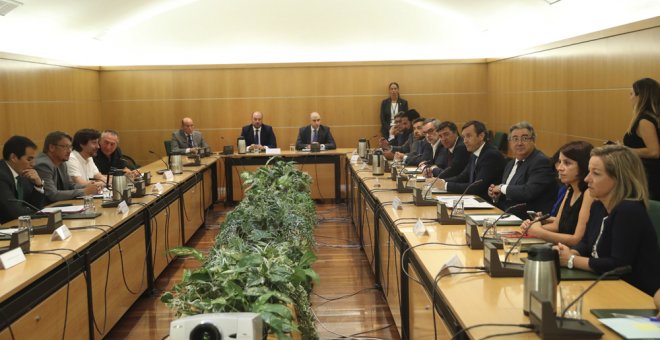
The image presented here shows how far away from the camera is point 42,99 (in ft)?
26.5

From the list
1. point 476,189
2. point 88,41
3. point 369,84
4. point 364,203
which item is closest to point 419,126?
point 364,203

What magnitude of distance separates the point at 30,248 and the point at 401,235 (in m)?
1.89

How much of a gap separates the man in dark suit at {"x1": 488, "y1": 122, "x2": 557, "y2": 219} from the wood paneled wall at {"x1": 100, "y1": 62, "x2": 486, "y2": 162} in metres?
6.41

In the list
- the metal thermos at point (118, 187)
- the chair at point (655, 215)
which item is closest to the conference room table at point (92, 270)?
the metal thermos at point (118, 187)

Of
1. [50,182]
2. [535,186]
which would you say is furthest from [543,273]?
[50,182]

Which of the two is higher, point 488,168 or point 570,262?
point 488,168

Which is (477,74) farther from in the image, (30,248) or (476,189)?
(30,248)

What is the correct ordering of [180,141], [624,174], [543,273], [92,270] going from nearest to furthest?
[543,273], [624,174], [92,270], [180,141]

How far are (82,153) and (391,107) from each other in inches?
223

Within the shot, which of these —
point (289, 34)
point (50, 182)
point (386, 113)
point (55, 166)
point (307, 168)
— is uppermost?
point (289, 34)

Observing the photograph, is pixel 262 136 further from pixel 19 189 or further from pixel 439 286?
pixel 439 286

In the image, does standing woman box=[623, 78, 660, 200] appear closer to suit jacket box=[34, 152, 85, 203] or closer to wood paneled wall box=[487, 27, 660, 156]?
wood paneled wall box=[487, 27, 660, 156]

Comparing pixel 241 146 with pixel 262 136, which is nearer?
pixel 241 146

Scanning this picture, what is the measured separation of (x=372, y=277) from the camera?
17.3 ft
